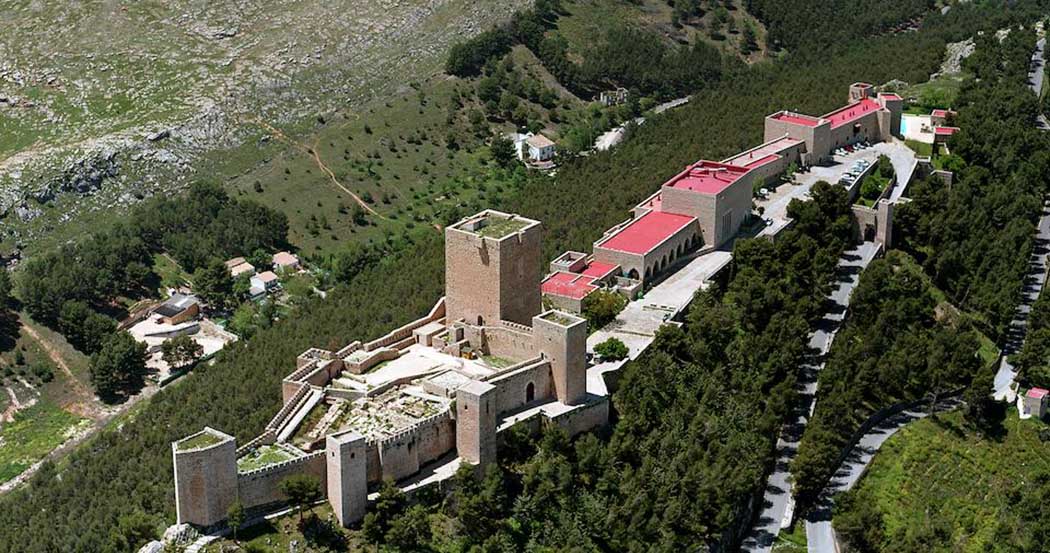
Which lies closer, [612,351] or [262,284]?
[612,351]

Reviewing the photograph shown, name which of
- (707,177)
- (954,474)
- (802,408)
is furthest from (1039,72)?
(954,474)

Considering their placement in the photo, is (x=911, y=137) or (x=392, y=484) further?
(x=911, y=137)

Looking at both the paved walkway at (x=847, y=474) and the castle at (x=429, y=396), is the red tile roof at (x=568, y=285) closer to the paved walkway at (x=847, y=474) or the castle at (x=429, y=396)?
the castle at (x=429, y=396)

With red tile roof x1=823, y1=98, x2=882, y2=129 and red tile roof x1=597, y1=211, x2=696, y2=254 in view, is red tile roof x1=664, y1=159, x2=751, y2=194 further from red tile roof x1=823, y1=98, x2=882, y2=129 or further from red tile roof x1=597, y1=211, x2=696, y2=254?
red tile roof x1=823, y1=98, x2=882, y2=129

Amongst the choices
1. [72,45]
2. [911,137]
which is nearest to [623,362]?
[911,137]

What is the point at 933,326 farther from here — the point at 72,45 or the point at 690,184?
the point at 72,45

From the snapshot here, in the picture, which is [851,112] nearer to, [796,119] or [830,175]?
[796,119]
